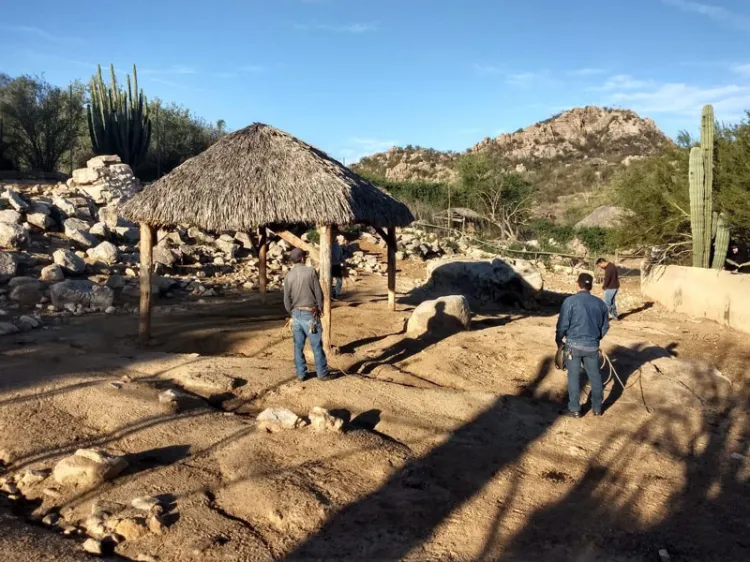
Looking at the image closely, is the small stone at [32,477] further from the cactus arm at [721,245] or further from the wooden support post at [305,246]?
the cactus arm at [721,245]

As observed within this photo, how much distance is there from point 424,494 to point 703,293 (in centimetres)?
1053

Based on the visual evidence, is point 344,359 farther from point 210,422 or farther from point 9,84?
point 9,84

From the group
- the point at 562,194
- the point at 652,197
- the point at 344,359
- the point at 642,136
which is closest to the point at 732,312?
the point at 652,197

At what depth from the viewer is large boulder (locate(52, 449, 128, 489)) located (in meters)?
3.86

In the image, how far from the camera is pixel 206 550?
3246mm

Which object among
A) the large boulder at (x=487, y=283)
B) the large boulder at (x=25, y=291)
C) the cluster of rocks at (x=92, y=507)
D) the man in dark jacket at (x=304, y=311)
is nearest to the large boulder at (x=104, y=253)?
the large boulder at (x=25, y=291)

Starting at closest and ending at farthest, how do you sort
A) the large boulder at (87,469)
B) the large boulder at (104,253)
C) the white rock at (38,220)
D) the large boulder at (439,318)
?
1. the large boulder at (87,469)
2. the large boulder at (439,318)
3. the large boulder at (104,253)
4. the white rock at (38,220)

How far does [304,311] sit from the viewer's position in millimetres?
6262

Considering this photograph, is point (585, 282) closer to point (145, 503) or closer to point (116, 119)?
point (145, 503)

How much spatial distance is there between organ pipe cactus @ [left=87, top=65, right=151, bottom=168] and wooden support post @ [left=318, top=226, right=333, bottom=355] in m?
18.5

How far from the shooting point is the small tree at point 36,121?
78.1ft

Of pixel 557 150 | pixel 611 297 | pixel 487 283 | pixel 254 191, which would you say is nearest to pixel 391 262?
pixel 254 191

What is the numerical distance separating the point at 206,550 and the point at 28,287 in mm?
9347

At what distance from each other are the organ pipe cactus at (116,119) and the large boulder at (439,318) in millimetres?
18794
